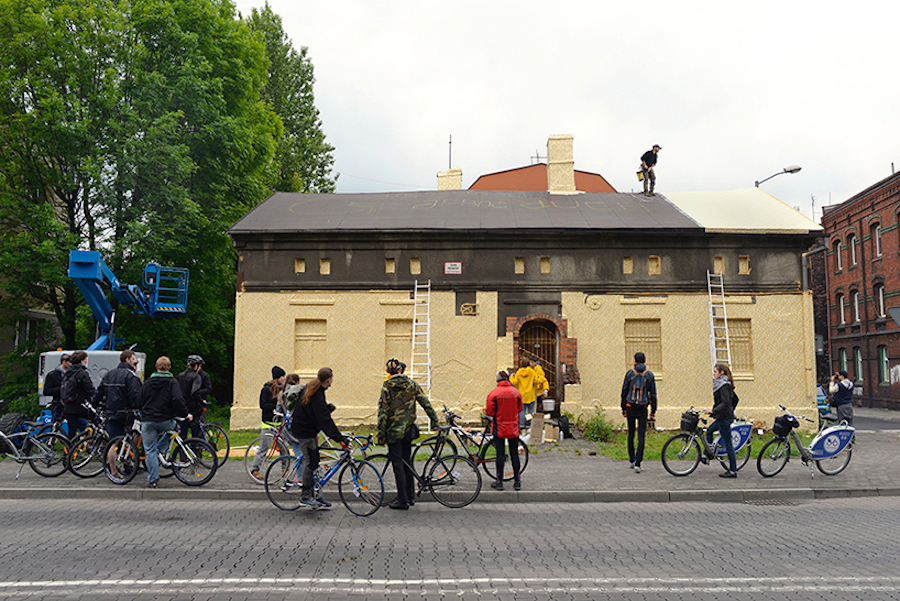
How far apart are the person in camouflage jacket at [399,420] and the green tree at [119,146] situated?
12.5 metres

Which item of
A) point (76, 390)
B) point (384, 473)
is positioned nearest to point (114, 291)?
point (76, 390)

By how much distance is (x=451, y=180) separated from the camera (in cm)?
2706

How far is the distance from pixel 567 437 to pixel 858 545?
30.4 feet

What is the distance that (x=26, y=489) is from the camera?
381 inches

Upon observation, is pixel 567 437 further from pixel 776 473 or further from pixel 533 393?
pixel 776 473

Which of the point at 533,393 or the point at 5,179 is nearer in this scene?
the point at 533,393

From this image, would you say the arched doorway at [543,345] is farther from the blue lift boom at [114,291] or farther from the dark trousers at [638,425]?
the blue lift boom at [114,291]

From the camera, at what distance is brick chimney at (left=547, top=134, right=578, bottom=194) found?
22500 mm

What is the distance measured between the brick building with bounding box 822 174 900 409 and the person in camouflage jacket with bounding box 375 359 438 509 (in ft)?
95.8

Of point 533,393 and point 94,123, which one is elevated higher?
point 94,123

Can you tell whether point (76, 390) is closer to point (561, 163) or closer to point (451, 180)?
point (561, 163)

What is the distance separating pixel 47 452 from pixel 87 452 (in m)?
0.67

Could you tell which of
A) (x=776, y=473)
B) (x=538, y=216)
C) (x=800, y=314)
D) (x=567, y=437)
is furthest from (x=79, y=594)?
(x=800, y=314)

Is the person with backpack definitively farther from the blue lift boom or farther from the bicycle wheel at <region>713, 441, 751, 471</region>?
the blue lift boom
